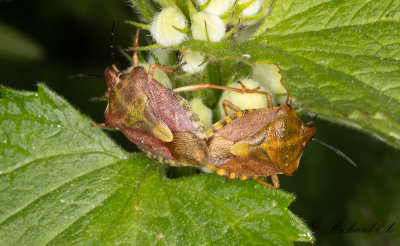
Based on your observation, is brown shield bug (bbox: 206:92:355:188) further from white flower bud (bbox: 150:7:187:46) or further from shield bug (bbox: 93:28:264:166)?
white flower bud (bbox: 150:7:187:46)

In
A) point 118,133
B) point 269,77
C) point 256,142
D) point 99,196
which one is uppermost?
point 269,77

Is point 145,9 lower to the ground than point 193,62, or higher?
higher

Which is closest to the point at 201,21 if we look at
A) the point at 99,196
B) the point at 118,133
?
the point at 99,196

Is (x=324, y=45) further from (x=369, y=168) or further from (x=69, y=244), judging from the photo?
(x=369, y=168)

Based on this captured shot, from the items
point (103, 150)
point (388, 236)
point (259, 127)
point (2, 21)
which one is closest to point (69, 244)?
point (103, 150)

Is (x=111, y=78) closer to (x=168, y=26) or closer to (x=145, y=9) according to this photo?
(x=145, y=9)

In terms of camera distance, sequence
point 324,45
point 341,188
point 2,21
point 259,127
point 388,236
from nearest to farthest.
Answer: point 324,45 < point 259,127 < point 388,236 < point 341,188 < point 2,21
